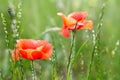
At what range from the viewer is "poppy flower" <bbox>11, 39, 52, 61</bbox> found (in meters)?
1.77

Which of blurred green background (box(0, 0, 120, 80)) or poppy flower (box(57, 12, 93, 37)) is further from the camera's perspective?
blurred green background (box(0, 0, 120, 80))

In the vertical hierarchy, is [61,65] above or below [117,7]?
below

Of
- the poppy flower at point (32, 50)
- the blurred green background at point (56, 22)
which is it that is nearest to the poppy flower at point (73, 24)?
the poppy flower at point (32, 50)

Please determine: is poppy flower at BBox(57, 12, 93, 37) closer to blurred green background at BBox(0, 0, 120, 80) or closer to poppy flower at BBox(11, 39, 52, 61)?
poppy flower at BBox(11, 39, 52, 61)

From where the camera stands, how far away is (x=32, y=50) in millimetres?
1783

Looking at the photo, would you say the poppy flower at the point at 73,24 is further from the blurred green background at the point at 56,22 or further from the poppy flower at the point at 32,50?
the blurred green background at the point at 56,22

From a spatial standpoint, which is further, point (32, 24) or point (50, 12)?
point (50, 12)

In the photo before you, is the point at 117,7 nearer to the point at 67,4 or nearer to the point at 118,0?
the point at 118,0

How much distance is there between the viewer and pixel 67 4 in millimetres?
3488

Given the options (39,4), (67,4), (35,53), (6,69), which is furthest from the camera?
(39,4)

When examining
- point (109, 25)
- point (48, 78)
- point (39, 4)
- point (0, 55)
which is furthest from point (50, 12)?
point (48, 78)

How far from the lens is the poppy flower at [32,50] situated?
1.77 metres

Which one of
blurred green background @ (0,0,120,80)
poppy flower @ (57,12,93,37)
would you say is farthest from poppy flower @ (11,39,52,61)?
blurred green background @ (0,0,120,80)

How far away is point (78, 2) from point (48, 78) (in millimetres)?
1131
